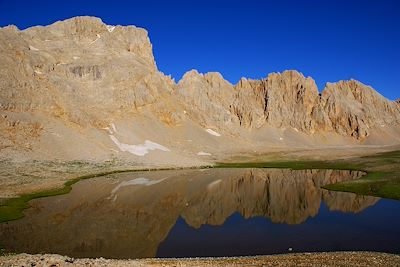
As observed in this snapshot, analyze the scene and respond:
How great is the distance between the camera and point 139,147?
110812 millimetres

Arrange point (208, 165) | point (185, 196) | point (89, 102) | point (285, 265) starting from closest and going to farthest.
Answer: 1. point (285, 265)
2. point (185, 196)
3. point (208, 165)
4. point (89, 102)

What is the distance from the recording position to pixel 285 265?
22953 mm

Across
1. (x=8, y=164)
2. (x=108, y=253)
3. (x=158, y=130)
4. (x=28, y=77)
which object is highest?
(x=28, y=77)

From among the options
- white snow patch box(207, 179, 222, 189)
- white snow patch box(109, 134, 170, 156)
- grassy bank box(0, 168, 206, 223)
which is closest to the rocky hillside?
white snow patch box(109, 134, 170, 156)

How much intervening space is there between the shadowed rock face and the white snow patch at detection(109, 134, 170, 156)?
2866cm

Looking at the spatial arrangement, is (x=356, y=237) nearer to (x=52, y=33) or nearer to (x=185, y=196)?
(x=185, y=196)

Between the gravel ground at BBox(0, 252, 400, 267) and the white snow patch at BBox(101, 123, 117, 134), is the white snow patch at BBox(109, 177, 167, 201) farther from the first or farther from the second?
the white snow patch at BBox(101, 123, 117, 134)

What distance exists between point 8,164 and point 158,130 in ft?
235

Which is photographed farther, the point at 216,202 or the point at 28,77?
the point at 28,77

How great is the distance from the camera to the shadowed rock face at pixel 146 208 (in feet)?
102

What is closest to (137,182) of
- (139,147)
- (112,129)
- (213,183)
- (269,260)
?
(213,183)

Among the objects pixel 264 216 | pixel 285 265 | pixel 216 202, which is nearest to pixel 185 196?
pixel 216 202

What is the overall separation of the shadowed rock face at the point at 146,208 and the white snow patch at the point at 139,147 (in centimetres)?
2866

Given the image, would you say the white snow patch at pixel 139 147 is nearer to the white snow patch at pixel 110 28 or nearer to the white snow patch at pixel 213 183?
the white snow patch at pixel 213 183
